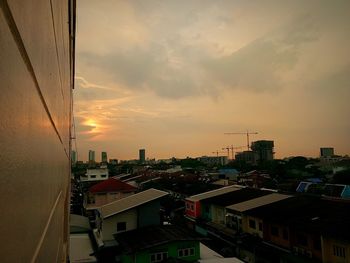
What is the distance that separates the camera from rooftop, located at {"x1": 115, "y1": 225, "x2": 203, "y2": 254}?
12617 millimetres

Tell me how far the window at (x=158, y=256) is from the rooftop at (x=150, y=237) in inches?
19.6

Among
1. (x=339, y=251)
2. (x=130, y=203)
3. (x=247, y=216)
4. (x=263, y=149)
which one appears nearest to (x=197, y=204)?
(x=247, y=216)

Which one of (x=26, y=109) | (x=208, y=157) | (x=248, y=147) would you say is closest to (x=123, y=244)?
(x=26, y=109)

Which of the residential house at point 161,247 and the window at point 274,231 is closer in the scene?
the residential house at point 161,247

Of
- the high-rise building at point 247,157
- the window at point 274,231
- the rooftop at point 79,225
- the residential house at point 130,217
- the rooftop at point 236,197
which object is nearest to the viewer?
the window at point 274,231

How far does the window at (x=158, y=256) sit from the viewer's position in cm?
1261

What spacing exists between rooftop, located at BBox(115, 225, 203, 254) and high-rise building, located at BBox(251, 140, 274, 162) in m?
75.5

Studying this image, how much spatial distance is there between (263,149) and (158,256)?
258 ft

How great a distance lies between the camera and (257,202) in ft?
59.6

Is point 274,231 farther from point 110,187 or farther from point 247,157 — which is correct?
point 247,157

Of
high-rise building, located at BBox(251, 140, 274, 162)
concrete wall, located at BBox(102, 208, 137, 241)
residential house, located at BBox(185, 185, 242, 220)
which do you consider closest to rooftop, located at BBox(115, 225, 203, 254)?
concrete wall, located at BBox(102, 208, 137, 241)

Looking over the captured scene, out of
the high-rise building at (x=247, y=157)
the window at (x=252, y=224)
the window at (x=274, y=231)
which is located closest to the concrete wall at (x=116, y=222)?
the window at (x=252, y=224)

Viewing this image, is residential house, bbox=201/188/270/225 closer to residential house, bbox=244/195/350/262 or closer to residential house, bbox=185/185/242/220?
residential house, bbox=185/185/242/220

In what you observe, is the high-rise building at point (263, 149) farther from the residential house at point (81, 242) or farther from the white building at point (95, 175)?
the residential house at point (81, 242)
